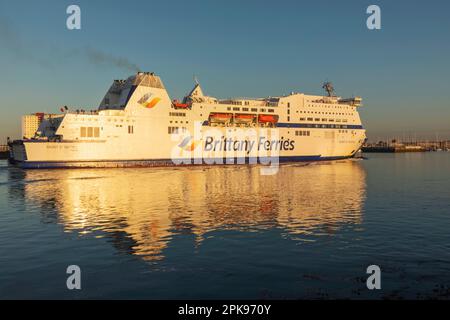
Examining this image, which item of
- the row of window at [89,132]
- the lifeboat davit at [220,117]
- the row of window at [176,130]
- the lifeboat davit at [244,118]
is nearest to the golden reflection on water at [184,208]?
the row of window at [89,132]

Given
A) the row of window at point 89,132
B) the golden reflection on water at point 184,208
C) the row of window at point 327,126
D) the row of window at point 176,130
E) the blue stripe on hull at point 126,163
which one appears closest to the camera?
the golden reflection on water at point 184,208

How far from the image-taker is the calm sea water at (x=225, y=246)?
34.4ft

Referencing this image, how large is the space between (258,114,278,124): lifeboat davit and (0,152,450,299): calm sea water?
159ft

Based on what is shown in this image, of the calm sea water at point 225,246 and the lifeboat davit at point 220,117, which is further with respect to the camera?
the lifeboat davit at point 220,117

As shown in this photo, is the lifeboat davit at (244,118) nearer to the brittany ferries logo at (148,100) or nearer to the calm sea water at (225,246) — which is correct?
the brittany ferries logo at (148,100)

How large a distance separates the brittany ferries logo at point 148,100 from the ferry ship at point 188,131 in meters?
0.14

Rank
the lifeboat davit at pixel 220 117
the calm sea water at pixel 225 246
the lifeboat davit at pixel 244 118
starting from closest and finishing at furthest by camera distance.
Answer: the calm sea water at pixel 225 246 → the lifeboat davit at pixel 220 117 → the lifeboat davit at pixel 244 118

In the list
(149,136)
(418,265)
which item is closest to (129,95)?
(149,136)

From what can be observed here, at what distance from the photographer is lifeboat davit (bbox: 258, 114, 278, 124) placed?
76125mm

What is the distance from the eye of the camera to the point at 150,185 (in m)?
37.8

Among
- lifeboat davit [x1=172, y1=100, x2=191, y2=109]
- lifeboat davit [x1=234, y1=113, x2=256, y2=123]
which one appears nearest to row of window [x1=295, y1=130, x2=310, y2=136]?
lifeboat davit [x1=234, y1=113, x2=256, y2=123]

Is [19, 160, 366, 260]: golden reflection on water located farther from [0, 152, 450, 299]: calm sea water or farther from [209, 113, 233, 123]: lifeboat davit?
[209, 113, 233, 123]: lifeboat davit

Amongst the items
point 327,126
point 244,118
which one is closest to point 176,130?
point 244,118
